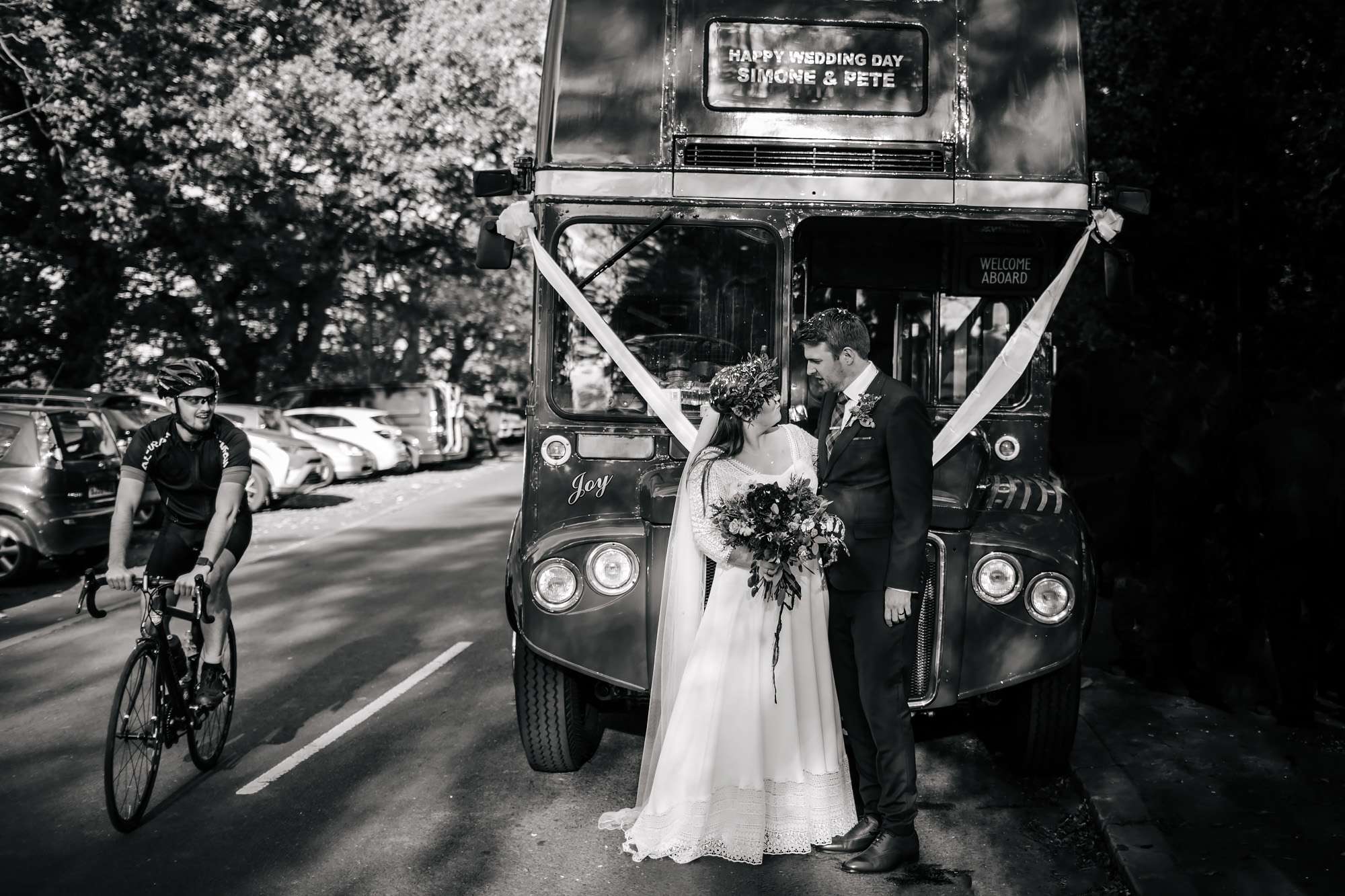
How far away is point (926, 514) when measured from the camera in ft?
15.0

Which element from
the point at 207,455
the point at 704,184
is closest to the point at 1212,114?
the point at 704,184

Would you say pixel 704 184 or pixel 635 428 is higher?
pixel 704 184

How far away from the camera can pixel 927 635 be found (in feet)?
17.7

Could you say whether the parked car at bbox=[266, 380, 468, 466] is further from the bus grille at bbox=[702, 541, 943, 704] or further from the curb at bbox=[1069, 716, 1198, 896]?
the bus grille at bbox=[702, 541, 943, 704]

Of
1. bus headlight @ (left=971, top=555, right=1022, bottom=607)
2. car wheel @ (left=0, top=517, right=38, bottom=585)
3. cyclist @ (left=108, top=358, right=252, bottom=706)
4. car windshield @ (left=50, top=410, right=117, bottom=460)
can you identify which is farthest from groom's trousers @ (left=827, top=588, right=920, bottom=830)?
car windshield @ (left=50, top=410, right=117, bottom=460)

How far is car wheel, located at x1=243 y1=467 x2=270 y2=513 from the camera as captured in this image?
1702 cm

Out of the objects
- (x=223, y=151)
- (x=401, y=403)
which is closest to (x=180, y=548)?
(x=223, y=151)

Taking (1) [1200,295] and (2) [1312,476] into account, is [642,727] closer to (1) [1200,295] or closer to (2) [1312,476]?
(2) [1312,476]

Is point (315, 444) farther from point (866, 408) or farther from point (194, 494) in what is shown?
point (866, 408)

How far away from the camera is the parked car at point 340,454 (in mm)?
22531

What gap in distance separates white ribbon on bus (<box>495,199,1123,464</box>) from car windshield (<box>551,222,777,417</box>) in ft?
0.24

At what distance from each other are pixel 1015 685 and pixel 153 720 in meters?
3.71

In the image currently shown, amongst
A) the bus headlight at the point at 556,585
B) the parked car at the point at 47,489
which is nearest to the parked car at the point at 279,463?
the parked car at the point at 47,489

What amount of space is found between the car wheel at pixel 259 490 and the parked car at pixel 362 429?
16.9ft
